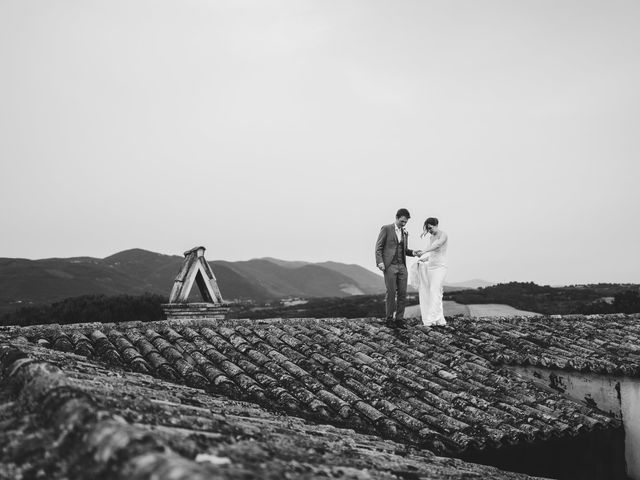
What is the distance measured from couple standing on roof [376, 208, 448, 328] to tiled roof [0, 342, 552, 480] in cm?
631

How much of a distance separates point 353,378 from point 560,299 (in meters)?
28.8

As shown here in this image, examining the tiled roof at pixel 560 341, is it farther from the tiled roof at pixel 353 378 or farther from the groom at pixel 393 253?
the groom at pixel 393 253

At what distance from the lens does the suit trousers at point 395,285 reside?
31.7ft

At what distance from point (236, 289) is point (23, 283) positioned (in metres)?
41.8

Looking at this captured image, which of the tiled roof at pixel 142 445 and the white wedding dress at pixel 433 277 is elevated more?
the white wedding dress at pixel 433 277

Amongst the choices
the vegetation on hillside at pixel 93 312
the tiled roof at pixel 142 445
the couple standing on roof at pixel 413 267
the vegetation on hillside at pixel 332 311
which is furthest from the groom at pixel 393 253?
the vegetation on hillside at pixel 332 311

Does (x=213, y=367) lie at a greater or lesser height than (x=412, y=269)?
lesser

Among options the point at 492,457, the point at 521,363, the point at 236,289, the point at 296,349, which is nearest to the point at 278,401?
the point at 296,349

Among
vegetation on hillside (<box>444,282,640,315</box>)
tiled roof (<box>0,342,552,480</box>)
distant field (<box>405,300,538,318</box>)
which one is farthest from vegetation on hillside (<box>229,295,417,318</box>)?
tiled roof (<box>0,342,552,480</box>)

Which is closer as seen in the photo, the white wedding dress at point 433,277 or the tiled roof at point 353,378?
the tiled roof at point 353,378

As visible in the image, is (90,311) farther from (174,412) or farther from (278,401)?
(174,412)

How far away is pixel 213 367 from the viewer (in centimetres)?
583

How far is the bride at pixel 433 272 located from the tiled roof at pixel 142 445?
6574 mm

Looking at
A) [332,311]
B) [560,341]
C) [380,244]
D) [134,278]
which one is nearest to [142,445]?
[380,244]
